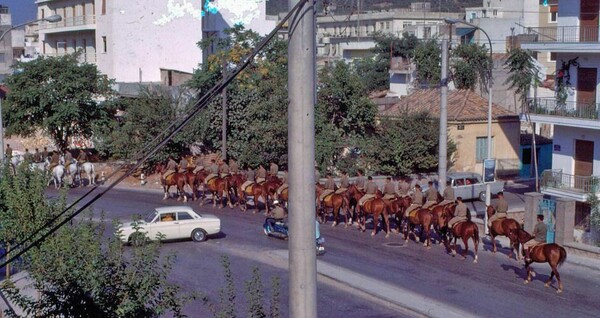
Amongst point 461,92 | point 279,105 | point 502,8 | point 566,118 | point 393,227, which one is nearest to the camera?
point 393,227

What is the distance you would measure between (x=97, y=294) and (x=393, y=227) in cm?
2072

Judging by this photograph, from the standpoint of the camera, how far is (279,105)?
137 feet

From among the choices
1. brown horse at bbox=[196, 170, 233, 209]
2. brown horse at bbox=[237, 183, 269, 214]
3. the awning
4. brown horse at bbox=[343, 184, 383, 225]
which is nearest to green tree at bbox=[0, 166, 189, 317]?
brown horse at bbox=[343, 184, 383, 225]

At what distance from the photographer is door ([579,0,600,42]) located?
3075 centimetres

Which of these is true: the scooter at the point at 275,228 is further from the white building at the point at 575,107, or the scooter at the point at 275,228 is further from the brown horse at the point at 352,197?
the white building at the point at 575,107

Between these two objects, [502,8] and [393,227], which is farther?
[502,8]

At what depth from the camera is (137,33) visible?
57.2 m

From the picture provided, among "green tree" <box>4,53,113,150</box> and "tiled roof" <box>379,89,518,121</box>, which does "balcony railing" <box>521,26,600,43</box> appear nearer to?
"tiled roof" <box>379,89,518,121</box>

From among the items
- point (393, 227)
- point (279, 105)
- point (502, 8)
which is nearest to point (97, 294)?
point (393, 227)

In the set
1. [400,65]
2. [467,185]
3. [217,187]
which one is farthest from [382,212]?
[400,65]

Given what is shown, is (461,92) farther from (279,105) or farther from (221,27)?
(221,27)

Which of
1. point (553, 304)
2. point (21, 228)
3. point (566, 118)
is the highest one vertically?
point (566, 118)

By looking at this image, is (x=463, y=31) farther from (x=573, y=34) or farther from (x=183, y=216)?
(x=183, y=216)

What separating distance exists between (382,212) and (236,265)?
19.7 feet
